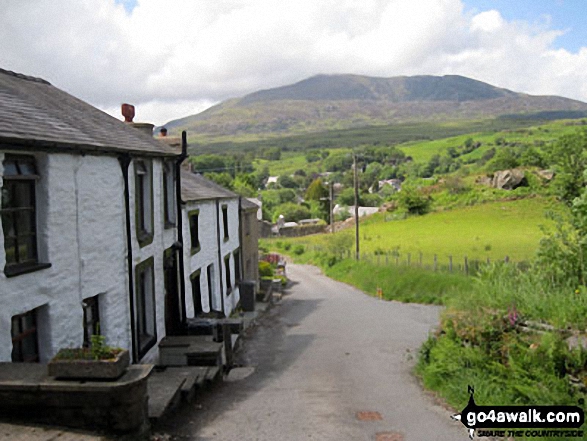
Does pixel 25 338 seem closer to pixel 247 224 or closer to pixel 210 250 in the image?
pixel 210 250

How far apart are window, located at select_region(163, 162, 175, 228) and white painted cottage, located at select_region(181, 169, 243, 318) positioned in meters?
1.09

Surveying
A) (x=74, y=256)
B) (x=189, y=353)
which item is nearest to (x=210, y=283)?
(x=189, y=353)

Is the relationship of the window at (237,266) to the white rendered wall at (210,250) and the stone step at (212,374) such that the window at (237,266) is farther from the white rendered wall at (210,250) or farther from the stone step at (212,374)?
the stone step at (212,374)

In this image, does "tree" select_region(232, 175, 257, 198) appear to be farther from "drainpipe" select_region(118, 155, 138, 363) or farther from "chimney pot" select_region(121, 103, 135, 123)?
"drainpipe" select_region(118, 155, 138, 363)

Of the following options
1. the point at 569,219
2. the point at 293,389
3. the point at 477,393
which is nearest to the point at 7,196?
the point at 293,389

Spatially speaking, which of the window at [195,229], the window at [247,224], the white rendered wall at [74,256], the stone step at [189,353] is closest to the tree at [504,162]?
the window at [247,224]

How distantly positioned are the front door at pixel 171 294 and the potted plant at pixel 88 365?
7854mm

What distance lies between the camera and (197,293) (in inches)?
737

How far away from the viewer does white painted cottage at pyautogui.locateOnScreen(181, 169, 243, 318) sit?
17984 millimetres

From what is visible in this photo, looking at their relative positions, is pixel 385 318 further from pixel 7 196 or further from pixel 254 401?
pixel 7 196

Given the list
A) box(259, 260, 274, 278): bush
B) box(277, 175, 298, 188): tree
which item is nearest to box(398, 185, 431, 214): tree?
box(259, 260, 274, 278): bush

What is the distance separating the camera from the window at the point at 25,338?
8477 millimetres

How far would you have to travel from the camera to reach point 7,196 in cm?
838

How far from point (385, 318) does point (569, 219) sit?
11.1 metres
